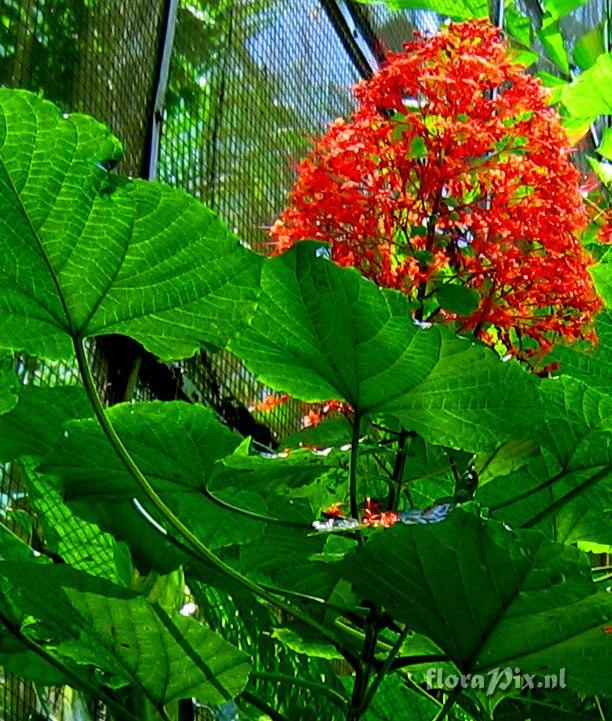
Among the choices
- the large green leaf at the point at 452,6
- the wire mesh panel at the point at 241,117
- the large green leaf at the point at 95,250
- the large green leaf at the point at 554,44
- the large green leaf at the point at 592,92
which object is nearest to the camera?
the large green leaf at the point at 95,250

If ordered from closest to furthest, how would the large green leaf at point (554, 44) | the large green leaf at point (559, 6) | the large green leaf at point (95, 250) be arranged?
the large green leaf at point (95, 250) < the large green leaf at point (559, 6) < the large green leaf at point (554, 44)

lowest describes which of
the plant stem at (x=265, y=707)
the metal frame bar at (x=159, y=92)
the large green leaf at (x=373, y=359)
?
the plant stem at (x=265, y=707)

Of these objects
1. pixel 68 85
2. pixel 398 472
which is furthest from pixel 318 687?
pixel 68 85

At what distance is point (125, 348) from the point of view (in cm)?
116

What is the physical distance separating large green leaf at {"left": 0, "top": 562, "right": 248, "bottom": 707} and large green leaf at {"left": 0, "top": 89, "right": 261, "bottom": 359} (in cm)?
12

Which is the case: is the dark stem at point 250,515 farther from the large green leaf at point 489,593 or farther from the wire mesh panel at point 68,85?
the wire mesh panel at point 68,85

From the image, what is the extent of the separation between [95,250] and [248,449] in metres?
0.15

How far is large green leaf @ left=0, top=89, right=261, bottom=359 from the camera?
554mm

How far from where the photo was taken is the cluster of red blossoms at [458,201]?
78 centimetres

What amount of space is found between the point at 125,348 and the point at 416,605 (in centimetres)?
61

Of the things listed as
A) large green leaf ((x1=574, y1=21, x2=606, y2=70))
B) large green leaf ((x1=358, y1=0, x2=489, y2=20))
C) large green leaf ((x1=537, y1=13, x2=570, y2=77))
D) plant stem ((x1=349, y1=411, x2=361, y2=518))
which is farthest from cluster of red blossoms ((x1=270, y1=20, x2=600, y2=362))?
large green leaf ((x1=574, y1=21, x2=606, y2=70))

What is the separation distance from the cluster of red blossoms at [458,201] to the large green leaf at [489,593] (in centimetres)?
22

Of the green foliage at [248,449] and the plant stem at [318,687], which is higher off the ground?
the green foliage at [248,449]

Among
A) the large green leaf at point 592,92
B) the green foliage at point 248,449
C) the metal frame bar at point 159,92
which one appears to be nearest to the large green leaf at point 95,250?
the green foliage at point 248,449
